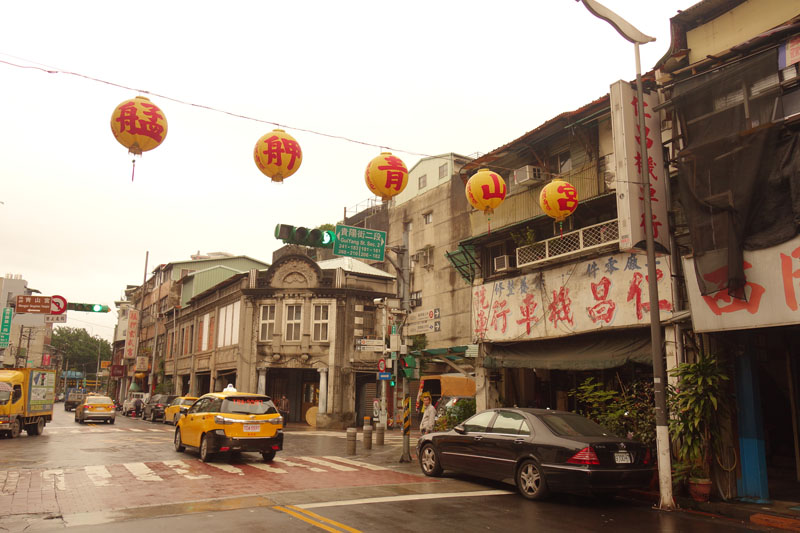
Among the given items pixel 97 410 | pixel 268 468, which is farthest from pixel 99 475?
pixel 97 410

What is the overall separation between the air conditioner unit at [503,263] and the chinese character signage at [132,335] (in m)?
51.7

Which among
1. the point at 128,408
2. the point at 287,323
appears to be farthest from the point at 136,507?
Answer: the point at 128,408

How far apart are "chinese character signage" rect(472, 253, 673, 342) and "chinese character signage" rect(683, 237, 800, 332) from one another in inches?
59.0

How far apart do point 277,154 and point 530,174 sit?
8595 millimetres

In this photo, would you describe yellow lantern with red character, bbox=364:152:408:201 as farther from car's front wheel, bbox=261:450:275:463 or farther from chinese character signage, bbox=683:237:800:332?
car's front wheel, bbox=261:450:275:463

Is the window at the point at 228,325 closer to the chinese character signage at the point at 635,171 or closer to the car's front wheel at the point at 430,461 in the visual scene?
the car's front wheel at the point at 430,461

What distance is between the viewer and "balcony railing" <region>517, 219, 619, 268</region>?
14.0 m

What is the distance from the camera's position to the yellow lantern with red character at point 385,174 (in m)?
12.2

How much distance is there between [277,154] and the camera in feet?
35.4

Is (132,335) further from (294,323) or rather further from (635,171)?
(635,171)

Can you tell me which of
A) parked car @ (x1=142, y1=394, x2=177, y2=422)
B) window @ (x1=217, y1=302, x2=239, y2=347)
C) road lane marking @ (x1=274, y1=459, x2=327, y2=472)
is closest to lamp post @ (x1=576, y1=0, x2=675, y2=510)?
road lane marking @ (x1=274, y1=459, x2=327, y2=472)

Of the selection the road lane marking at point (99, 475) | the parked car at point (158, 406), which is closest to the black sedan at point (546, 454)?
the road lane marking at point (99, 475)

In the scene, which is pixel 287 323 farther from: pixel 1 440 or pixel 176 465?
pixel 176 465

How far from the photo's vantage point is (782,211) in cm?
947
